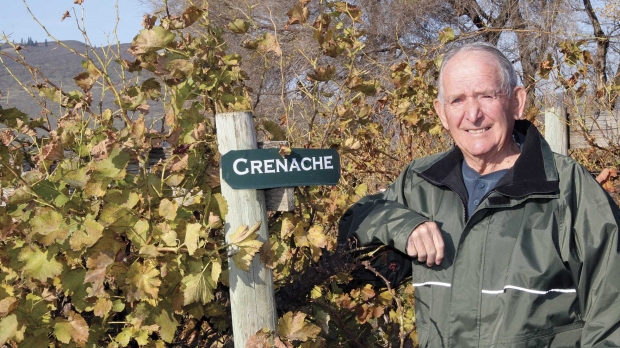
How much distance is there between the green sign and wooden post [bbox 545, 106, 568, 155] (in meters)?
2.94

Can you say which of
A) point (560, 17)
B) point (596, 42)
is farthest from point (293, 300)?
point (596, 42)

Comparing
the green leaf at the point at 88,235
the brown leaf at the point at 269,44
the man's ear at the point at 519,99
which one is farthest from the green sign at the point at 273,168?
the man's ear at the point at 519,99

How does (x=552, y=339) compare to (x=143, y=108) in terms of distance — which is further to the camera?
(x=143, y=108)

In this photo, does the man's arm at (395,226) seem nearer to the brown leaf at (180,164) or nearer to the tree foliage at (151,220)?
the tree foliage at (151,220)

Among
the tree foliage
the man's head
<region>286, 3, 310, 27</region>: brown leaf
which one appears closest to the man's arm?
the tree foliage

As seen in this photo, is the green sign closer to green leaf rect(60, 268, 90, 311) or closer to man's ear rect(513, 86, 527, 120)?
green leaf rect(60, 268, 90, 311)

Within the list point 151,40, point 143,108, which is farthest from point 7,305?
point 151,40

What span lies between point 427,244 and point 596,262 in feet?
1.60

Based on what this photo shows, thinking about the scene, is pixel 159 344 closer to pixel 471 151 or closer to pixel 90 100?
pixel 90 100

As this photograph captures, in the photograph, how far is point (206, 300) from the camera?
1.87m

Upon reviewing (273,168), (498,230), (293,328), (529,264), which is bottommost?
(293,328)

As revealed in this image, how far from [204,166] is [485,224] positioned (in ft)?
2.91

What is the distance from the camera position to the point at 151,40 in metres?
2.02

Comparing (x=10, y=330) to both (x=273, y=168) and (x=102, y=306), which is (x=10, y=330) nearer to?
(x=102, y=306)
